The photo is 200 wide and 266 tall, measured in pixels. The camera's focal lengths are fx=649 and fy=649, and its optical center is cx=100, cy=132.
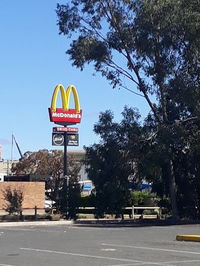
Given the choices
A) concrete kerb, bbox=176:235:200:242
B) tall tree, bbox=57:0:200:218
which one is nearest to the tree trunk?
tall tree, bbox=57:0:200:218

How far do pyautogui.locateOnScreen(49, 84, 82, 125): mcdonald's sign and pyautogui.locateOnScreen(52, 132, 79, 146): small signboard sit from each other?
2.13m

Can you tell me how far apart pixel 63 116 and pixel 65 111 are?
0.80 metres

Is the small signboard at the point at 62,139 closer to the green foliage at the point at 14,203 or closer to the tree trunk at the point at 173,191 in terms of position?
the green foliage at the point at 14,203

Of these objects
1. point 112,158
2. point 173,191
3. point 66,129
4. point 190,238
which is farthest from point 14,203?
point 190,238

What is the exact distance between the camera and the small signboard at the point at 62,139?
167 ft

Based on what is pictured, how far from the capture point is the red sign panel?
53250 millimetres

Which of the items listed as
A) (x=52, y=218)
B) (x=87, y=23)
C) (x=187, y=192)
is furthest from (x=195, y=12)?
(x=52, y=218)

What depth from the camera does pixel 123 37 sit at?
139ft

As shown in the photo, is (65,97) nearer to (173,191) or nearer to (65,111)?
(65,111)

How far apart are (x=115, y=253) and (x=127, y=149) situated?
79.1ft

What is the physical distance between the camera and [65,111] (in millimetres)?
54250

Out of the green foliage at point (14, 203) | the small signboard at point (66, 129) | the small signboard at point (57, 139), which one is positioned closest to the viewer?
the green foliage at point (14, 203)

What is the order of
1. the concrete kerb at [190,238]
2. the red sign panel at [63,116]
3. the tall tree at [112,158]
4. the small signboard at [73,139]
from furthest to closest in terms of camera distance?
the red sign panel at [63,116] → the small signboard at [73,139] → the tall tree at [112,158] → the concrete kerb at [190,238]

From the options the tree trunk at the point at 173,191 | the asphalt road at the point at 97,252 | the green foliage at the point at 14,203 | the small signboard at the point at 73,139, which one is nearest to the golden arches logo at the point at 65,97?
the small signboard at the point at 73,139
